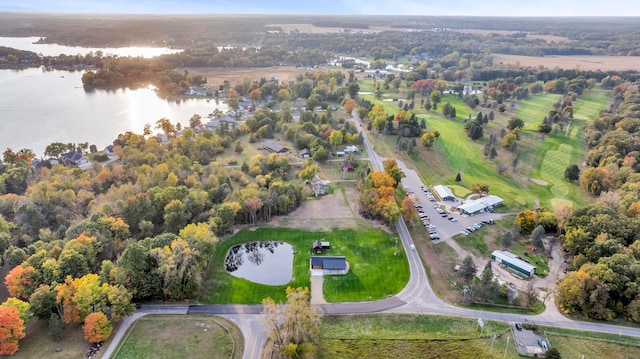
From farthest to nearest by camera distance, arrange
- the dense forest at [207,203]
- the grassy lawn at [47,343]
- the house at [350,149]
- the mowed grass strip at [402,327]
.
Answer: the house at [350,149] → the dense forest at [207,203] → the mowed grass strip at [402,327] → the grassy lawn at [47,343]

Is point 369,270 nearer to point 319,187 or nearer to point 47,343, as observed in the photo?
point 319,187

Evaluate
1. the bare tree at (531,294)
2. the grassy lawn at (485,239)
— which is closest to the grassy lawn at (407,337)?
the bare tree at (531,294)

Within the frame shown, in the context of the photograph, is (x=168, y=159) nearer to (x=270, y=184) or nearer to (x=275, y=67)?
(x=270, y=184)

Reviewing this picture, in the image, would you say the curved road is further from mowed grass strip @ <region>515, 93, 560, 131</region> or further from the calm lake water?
mowed grass strip @ <region>515, 93, 560, 131</region>

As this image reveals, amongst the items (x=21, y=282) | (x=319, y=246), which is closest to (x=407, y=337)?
(x=319, y=246)

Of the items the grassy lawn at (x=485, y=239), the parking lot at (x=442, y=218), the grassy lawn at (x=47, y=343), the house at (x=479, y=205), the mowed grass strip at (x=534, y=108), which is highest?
the mowed grass strip at (x=534, y=108)

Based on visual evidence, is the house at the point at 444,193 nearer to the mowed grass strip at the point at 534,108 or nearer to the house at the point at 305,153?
the house at the point at 305,153

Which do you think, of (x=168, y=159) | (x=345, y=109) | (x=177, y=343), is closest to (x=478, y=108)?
(x=345, y=109)
